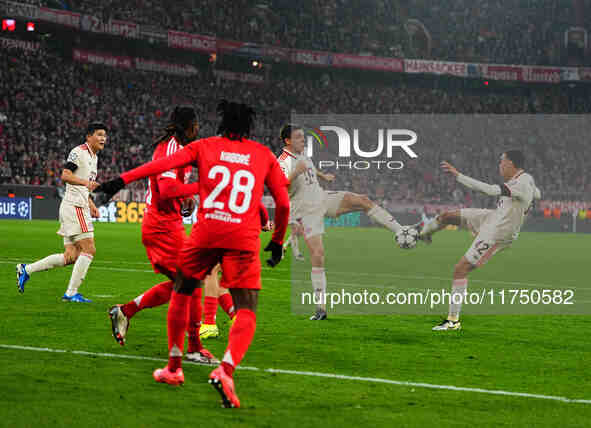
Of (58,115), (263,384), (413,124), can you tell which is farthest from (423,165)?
(58,115)

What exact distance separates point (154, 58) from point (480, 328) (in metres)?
41.0

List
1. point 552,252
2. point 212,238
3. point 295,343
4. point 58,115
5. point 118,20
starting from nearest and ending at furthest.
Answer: point 212,238 < point 295,343 < point 552,252 < point 58,115 < point 118,20

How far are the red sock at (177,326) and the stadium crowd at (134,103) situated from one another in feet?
43.7

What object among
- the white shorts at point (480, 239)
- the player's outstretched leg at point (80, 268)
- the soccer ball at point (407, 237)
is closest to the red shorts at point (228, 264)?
the white shorts at point (480, 239)

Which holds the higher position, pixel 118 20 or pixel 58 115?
pixel 118 20

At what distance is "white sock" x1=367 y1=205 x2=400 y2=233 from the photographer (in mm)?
10922

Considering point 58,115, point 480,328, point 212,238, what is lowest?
point 480,328

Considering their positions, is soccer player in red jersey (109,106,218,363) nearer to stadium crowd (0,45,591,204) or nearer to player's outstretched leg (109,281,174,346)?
player's outstretched leg (109,281,174,346)

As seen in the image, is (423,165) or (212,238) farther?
(423,165)

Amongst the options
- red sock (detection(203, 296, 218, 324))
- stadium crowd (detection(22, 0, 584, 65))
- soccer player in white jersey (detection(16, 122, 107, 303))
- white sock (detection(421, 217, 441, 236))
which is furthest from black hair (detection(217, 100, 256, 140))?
stadium crowd (detection(22, 0, 584, 65))

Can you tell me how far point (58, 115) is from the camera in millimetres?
39594

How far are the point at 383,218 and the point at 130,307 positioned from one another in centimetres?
452

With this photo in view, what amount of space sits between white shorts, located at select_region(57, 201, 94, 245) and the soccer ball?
4.15m

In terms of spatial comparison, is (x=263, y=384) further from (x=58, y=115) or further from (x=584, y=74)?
(x=584, y=74)
